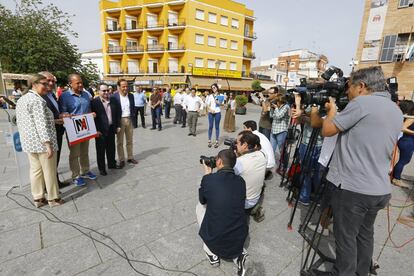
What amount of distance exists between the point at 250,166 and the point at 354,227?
115 cm

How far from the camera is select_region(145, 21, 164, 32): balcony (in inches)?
1121

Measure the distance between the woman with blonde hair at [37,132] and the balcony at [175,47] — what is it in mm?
27169

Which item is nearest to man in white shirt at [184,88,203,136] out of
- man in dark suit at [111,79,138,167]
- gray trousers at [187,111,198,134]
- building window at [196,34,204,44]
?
gray trousers at [187,111,198,134]

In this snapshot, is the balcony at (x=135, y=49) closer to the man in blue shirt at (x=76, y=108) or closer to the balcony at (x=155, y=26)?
the balcony at (x=155, y=26)

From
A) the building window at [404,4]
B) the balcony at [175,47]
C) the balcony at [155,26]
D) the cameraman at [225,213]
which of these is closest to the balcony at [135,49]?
the balcony at [155,26]

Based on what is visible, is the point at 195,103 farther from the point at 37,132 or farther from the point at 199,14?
the point at 199,14

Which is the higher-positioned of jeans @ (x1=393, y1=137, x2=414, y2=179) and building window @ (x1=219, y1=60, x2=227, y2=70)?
building window @ (x1=219, y1=60, x2=227, y2=70)

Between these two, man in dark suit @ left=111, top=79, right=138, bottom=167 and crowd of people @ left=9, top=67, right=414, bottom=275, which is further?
man in dark suit @ left=111, top=79, right=138, bottom=167

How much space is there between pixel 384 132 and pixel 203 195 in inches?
61.8

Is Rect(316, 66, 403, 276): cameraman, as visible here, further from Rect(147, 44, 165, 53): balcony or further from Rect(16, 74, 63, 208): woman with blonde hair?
Rect(147, 44, 165, 53): balcony

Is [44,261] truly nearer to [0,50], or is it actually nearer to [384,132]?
[384,132]

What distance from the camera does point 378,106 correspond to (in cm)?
153

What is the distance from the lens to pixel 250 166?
8.34 feet

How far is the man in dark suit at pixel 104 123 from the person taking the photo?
397 centimetres
